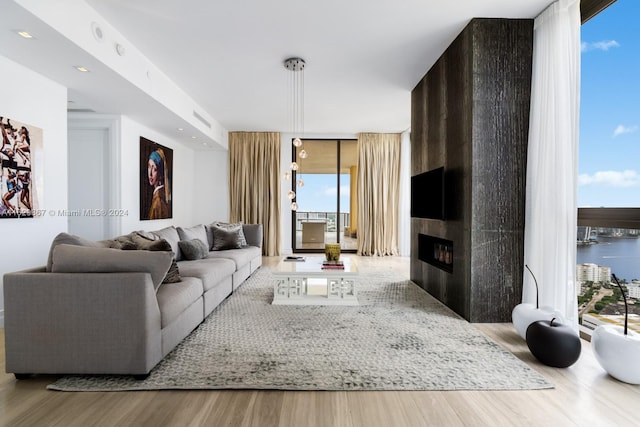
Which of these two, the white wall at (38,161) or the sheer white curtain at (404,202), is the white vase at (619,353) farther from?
the sheer white curtain at (404,202)

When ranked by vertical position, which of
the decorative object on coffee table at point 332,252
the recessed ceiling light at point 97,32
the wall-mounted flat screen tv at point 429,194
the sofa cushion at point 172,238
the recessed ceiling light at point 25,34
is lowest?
the decorative object on coffee table at point 332,252

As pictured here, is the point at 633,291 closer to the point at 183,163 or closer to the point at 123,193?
the point at 123,193

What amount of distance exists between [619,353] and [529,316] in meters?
0.62

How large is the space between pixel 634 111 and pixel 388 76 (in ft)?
8.48

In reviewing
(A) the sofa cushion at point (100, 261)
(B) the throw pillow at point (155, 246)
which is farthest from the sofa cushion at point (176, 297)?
(A) the sofa cushion at point (100, 261)

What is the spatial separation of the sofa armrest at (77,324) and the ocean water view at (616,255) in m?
3.23

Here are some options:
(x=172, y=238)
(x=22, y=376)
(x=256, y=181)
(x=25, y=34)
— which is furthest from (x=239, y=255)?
(x=256, y=181)

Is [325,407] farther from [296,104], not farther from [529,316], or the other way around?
[296,104]

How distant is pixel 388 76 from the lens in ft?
14.2

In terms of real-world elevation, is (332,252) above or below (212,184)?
below

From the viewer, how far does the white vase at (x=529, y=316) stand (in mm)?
2492

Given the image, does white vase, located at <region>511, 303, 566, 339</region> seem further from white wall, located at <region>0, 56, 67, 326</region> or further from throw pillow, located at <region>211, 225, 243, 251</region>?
white wall, located at <region>0, 56, 67, 326</region>

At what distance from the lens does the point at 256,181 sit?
7.43m

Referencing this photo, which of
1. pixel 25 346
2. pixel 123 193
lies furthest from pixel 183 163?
pixel 25 346
